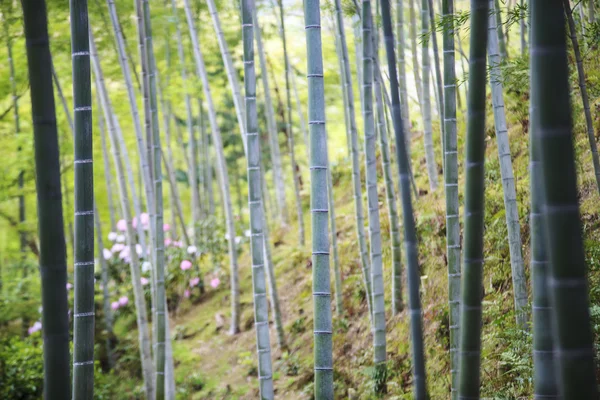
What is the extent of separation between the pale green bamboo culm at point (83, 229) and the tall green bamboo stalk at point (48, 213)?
31 cm

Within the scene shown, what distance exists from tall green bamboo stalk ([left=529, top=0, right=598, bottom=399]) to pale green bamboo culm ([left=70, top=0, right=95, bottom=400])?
5.40ft

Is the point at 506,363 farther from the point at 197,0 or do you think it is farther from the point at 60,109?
the point at 197,0

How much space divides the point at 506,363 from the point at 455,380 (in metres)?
0.27

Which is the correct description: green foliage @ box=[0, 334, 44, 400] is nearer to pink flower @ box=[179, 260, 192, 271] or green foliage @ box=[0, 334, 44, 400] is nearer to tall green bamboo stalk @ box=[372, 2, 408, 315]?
pink flower @ box=[179, 260, 192, 271]

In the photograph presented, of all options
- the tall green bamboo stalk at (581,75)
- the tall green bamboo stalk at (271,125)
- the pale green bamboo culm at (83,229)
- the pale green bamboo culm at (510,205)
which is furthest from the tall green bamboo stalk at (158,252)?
the tall green bamboo stalk at (581,75)

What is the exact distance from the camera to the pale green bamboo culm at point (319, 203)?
2910 mm

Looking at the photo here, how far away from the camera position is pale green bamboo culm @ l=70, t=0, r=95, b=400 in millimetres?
2342

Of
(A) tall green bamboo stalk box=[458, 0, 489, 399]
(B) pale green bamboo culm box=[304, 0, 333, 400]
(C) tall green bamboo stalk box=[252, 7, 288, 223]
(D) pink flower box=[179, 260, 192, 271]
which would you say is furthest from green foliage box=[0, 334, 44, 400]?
(A) tall green bamboo stalk box=[458, 0, 489, 399]

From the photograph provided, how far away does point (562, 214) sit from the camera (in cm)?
139

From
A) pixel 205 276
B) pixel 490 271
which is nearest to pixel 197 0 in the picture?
pixel 205 276

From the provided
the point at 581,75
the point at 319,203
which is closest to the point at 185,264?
the point at 319,203

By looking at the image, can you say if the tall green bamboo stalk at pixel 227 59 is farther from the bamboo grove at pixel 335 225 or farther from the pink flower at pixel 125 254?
the pink flower at pixel 125 254

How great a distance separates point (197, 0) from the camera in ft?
29.8

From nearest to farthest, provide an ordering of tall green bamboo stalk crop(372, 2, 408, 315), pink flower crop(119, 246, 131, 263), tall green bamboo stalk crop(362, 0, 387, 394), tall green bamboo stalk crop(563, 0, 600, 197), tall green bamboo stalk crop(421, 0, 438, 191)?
tall green bamboo stalk crop(563, 0, 600, 197) < tall green bamboo stalk crop(362, 0, 387, 394) < tall green bamboo stalk crop(372, 2, 408, 315) < tall green bamboo stalk crop(421, 0, 438, 191) < pink flower crop(119, 246, 131, 263)
